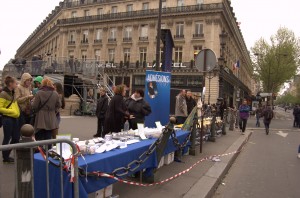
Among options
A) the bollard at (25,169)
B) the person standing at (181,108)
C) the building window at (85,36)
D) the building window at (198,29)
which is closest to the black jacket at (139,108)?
the person standing at (181,108)

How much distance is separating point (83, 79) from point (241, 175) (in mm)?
16890

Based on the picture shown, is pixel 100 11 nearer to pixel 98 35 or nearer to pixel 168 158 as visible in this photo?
pixel 98 35

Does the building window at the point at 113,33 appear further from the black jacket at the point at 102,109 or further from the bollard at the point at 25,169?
the bollard at the point at 25,169

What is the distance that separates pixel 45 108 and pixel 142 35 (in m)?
43.4

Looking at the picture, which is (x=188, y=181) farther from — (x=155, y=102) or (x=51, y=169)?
(x=155, y=102)

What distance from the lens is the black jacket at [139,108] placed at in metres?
7.83

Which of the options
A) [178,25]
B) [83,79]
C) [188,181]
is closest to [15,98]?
[188,181]

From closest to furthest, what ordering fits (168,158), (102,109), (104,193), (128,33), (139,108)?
(104,193) < (168,158) < (139,108) < (102,109) < (128,33)

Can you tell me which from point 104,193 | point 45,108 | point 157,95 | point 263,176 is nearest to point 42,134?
point 45,108

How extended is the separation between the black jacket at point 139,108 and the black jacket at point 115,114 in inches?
26.7

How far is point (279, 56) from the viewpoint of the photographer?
43531 millimetres

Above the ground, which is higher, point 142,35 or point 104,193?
point 142,35

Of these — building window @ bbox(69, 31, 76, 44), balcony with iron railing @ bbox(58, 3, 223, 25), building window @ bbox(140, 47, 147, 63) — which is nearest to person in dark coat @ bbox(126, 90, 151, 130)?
balcony with iron railing @ bbox(58, 3, 223, 25)

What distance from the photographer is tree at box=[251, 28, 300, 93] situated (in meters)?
43.6
